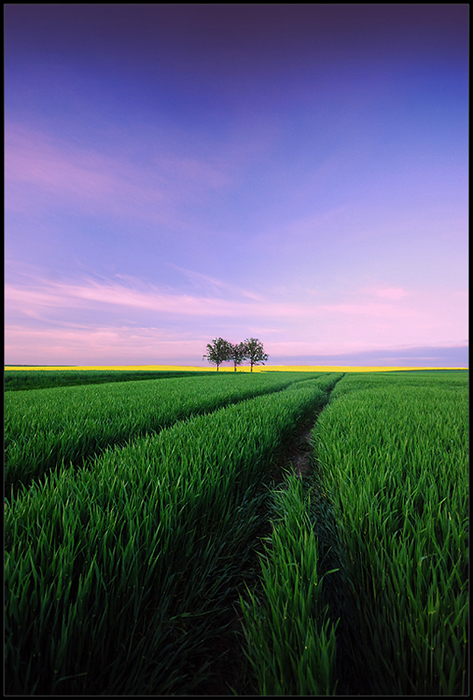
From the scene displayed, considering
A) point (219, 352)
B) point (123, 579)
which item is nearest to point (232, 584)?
point (123, 579)

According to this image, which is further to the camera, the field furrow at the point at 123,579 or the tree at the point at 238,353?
the tree at the point at 238,353

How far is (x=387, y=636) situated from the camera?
102cm

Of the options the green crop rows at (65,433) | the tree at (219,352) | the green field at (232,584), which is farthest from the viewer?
the tree at (219,352)

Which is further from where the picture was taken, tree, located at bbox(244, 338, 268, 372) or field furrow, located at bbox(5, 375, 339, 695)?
tree, located at bbox(244, 338, 268, 372)

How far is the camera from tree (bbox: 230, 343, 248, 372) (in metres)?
73.2

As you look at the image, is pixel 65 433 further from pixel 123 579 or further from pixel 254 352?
pixel 254 352

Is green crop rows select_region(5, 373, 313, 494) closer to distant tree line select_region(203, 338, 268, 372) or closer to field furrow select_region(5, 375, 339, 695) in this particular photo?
field furrow select_region(5, 375, 339, 695)

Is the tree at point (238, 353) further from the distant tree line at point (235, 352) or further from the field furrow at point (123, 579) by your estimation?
the field furrow at point (123, 579)

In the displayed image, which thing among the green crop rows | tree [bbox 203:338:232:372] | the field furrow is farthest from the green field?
tree [bbox 203:338:232:372]

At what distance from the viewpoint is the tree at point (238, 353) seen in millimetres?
73188

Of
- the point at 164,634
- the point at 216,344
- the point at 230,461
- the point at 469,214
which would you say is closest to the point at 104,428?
the point at 230,461

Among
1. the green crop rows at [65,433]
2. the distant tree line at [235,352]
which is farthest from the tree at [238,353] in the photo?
the green crop rows at [65,433]

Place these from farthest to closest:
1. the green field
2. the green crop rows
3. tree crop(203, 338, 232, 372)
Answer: tree crop(203, 338, 232, 372)
the green crop rows
the green field

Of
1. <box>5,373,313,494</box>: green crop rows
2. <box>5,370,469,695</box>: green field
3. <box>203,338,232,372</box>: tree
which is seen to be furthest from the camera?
<box>203,338,232,372</box>: tree
